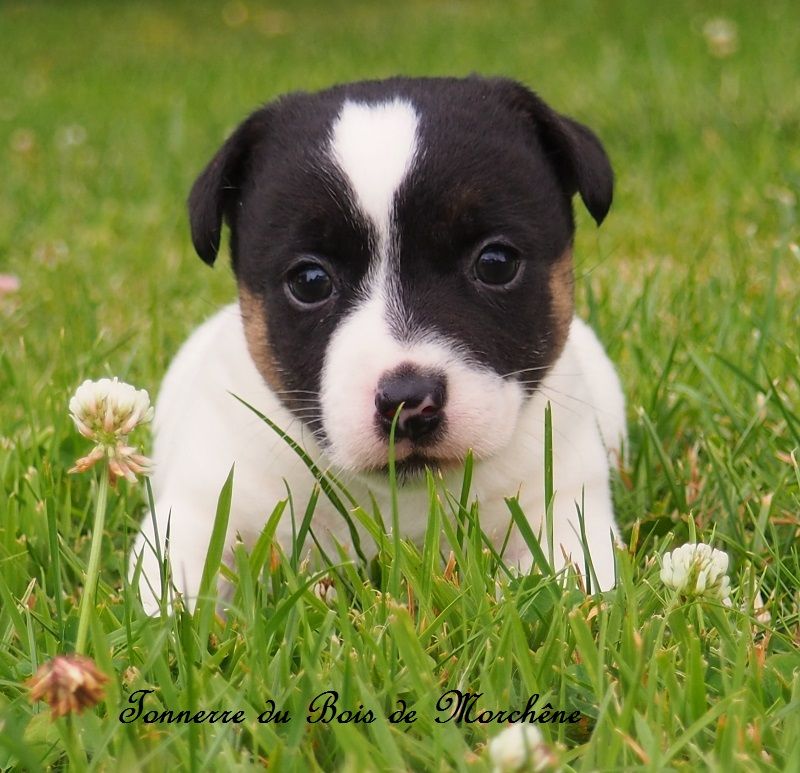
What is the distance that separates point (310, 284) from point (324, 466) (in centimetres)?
48

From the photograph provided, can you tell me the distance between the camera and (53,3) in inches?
860

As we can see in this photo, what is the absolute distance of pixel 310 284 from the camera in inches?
117

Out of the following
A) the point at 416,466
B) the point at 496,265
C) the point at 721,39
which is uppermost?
the point at 721,39

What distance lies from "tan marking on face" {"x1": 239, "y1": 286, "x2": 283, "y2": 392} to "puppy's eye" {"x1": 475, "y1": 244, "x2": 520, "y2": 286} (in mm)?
600

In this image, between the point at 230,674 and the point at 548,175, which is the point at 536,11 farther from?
the point at 230,674

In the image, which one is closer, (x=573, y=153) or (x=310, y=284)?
(x=310, y=284)

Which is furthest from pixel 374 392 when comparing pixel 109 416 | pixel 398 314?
pixel 109 416

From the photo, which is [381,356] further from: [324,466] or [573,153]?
[573,153]

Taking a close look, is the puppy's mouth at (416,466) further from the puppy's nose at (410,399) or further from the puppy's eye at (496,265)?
the puppy's eye at (496,265)

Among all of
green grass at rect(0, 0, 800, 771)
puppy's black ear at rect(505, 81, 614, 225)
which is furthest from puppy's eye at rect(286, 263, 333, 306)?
puppy's black ear at rect(505, 81, 614, 225)

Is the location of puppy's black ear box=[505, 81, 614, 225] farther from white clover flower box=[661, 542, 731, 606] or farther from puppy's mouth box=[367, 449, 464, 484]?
white clover flower box=[661, 542, 731, 606]

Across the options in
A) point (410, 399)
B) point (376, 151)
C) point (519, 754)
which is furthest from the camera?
point (376, 151)

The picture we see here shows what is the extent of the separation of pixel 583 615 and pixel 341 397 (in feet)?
2.47

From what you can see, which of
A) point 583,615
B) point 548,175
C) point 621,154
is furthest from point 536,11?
point 583,615
